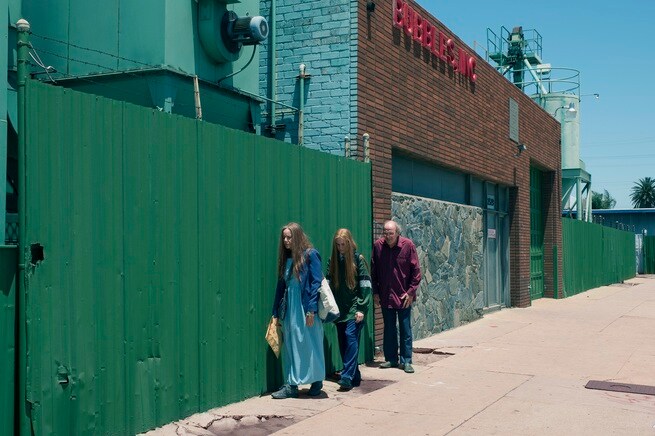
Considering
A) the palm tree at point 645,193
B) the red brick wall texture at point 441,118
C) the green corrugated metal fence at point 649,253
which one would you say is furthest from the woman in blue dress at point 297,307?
the palm tree at point 645,193

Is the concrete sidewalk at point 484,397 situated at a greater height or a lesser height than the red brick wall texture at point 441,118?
lesser

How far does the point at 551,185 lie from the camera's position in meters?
22.4

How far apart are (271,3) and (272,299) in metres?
4.74

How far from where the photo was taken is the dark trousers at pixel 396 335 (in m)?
9.73

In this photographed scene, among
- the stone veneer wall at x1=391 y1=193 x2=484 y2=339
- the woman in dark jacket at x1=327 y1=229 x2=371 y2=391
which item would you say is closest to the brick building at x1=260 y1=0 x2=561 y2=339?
the stone veneer wall at x1=391 y1=193 x2=484 y2=339

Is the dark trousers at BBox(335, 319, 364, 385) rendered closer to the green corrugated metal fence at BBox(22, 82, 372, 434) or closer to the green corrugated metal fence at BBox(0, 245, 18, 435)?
the green corrugated metal fence at BBox(22, 82, 372, 434)

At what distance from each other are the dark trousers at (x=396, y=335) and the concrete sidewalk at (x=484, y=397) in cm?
24

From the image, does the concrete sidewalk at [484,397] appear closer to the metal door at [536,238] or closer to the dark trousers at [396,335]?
the dark trousers at [396,335]

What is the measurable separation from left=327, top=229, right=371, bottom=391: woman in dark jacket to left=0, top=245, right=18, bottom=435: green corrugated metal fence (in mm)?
3948

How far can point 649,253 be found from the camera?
48000mm

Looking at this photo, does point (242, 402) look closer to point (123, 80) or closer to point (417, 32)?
point (123, 80)

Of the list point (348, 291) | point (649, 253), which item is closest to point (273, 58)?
point (348, 291)

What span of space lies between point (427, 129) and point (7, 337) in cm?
883

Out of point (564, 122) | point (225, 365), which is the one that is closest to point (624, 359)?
point (225, 365)
